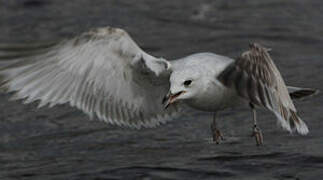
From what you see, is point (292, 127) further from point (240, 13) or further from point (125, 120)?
point (240, 13)

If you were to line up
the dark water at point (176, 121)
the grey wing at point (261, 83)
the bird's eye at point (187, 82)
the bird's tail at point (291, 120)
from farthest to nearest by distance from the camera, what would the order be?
the dark water at point (176, 121) < the bird's eye at point (187, 82) < the bird's tail at point (291, 120) < the grey wing at point (261, 83)

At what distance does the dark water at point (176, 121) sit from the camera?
30.9 ft

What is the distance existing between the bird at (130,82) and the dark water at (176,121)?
2.08 ft

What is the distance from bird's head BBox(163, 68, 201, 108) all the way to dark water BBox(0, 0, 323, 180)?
122 cm

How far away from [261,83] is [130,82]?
1.58 meters

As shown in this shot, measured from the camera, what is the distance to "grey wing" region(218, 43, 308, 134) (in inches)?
299

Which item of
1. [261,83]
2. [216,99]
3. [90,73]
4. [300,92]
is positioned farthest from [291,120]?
[90,73]

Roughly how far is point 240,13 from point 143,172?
5834 millimetres

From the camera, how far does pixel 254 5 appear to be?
1495 centimetres

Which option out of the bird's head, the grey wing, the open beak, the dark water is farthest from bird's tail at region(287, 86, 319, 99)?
the open beak

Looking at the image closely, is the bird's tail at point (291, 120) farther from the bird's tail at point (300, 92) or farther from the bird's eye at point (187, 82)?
the bird's tail at point (300, 92)

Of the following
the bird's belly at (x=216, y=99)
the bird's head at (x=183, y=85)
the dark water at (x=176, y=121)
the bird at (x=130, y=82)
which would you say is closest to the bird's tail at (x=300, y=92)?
the bird at (x=130, y=82)

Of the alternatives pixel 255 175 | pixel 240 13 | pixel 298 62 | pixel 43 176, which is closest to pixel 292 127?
pixel 255 175

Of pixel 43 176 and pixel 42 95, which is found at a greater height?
pixel 42 95
